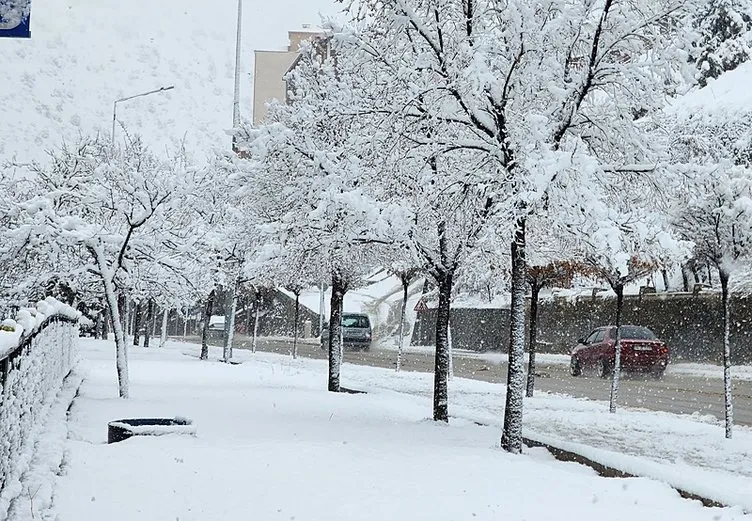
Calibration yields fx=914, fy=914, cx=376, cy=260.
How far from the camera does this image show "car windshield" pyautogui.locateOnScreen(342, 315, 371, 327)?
4450cm

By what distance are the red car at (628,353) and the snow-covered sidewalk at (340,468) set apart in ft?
30.3

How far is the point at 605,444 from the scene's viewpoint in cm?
1332

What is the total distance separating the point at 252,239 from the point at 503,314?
28558 mm

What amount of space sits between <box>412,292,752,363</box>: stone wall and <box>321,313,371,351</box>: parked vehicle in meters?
5.88

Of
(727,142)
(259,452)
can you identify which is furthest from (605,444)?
(727,142)

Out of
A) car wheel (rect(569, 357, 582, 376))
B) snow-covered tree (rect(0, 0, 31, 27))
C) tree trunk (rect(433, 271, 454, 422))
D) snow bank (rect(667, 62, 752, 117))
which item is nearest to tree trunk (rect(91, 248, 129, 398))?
tree trunk (rect(433, 271, 454, 422))

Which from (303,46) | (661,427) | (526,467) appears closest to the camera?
(526,467)

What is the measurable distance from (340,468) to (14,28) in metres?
5.36

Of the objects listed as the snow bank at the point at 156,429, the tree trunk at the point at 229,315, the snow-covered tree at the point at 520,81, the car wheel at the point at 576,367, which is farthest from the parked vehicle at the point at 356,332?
the snow bank at the point at 156,429

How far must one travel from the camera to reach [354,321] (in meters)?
44.7

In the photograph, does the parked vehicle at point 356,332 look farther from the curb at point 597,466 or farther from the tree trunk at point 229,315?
the curb at point 597,466

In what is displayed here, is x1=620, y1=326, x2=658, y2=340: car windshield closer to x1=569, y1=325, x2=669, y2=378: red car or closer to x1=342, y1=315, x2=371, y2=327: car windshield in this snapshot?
x1=569, y1=325, x2=669, y2=378: red car

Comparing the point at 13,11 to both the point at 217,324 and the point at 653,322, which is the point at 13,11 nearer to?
the point at 653,322

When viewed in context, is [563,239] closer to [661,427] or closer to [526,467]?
[526,467]
